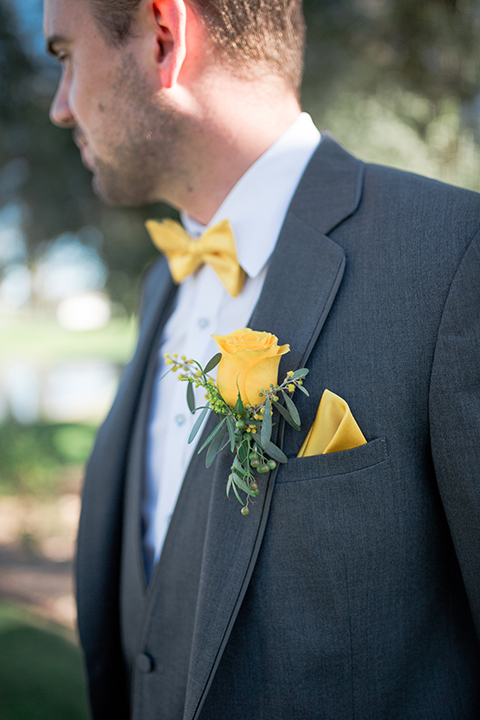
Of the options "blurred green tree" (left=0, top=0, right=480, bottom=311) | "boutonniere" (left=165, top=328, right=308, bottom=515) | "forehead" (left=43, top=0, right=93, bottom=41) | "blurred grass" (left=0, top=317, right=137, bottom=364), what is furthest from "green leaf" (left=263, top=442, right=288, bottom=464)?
"blurred grass" (left=0, top=317, right=137, bottom=364)

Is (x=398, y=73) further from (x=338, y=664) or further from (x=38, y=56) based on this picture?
(x=338, y=664)

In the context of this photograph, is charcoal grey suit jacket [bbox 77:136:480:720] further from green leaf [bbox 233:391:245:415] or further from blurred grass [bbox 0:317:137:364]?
blurred grass [bbox 0:317:137:364]

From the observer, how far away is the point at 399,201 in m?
1.08

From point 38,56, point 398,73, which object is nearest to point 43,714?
point 38,56

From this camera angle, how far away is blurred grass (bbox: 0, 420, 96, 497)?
4512 millimetres

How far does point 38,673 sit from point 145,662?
177 centimetres

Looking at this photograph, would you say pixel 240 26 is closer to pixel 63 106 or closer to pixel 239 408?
pixel 63 106

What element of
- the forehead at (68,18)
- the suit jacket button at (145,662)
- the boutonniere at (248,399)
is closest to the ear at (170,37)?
the forehead at (68,18)

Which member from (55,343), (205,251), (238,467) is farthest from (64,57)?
(55,343)

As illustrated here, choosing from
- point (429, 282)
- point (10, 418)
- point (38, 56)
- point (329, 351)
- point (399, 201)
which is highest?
point (38, 56)

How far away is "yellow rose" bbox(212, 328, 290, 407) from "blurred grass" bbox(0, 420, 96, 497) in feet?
13.8

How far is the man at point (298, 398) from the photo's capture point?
0.96 meters

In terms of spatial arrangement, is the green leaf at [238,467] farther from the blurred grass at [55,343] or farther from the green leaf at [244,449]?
the blurred grass at [55,343]

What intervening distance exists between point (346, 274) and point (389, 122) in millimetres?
2464
